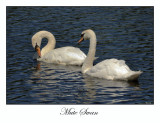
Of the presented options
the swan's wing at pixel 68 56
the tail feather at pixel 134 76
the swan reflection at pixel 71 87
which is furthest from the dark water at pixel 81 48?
the swan's wing at pixel 68 56

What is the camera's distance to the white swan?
1823 cm

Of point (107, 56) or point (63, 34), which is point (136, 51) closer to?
point (107, 56)

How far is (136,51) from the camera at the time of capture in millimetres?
19328

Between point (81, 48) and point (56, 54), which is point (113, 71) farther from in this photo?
point (81, 48)

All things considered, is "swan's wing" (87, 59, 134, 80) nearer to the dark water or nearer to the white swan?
the dark water

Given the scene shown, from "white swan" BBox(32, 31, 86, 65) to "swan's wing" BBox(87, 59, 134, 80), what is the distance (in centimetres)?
238

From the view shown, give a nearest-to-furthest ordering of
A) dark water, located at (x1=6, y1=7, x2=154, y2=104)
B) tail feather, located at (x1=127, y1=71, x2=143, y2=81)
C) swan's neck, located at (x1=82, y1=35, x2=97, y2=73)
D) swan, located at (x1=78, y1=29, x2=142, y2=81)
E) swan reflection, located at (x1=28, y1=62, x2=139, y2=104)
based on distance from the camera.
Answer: swan reflection, located at (x1=28, y1=62, x2=139, y2=104) → dark water, located at (x1=6, y1=7, x2=154, y2=104) → tail feather, located at (x1=127, y1=71, x2=143, y2=81) → swan, located at (x1=78, y1=29, x2=142, y2=81) → swan's neck, located at (x1=82, y1=35, x2=97, y2=73)

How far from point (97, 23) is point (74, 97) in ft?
37.5

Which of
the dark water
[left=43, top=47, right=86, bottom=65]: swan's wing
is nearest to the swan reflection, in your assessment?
the dark water

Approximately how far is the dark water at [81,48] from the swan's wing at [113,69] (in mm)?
270

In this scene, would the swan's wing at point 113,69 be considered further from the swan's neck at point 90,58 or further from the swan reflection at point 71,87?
the swan's neck at point 90,58

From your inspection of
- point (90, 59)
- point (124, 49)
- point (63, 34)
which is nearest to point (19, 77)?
point (90, 59)

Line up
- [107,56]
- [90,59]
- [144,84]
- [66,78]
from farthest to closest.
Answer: [107,56], [90,59], [66,78], [144,84]

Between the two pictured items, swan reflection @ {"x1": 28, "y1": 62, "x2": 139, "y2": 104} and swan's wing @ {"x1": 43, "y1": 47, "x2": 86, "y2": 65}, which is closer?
swan reflection @ {"x1": 28, "y1": 62, "x2": 139, "y2": 104}
